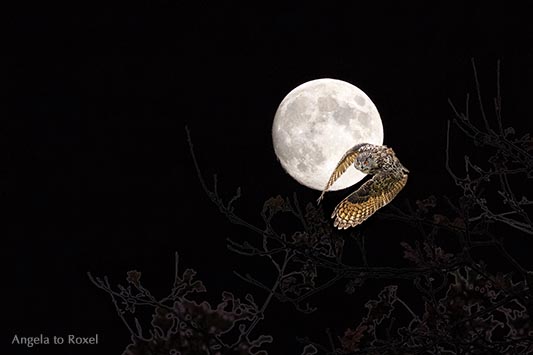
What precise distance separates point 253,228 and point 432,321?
331cm

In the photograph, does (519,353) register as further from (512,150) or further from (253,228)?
(253,228)

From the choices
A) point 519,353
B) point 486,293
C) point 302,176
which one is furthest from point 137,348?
point 519,353

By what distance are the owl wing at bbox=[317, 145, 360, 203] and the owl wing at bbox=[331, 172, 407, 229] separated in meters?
0.43

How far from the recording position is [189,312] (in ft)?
38.8

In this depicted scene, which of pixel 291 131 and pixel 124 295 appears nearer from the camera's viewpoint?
pixel 124 295

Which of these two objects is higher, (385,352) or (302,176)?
(302,176)

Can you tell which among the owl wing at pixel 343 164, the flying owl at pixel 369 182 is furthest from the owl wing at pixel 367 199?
the owl wing at pixel 343 164

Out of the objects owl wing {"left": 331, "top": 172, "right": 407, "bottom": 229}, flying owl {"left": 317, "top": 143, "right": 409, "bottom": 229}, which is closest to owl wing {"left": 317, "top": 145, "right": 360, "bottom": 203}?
flying owl {"left": 317, "top": 143, "right": 409, "bottom": 229}

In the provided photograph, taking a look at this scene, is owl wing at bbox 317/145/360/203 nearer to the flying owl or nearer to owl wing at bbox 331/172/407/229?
the flying owl

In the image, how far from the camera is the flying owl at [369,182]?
366 inches

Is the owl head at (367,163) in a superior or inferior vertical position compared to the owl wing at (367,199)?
superior

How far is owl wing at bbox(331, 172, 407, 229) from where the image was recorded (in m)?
9.23

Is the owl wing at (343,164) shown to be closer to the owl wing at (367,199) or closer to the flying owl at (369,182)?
the flying owl at (369,182)

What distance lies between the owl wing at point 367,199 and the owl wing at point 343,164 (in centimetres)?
43
